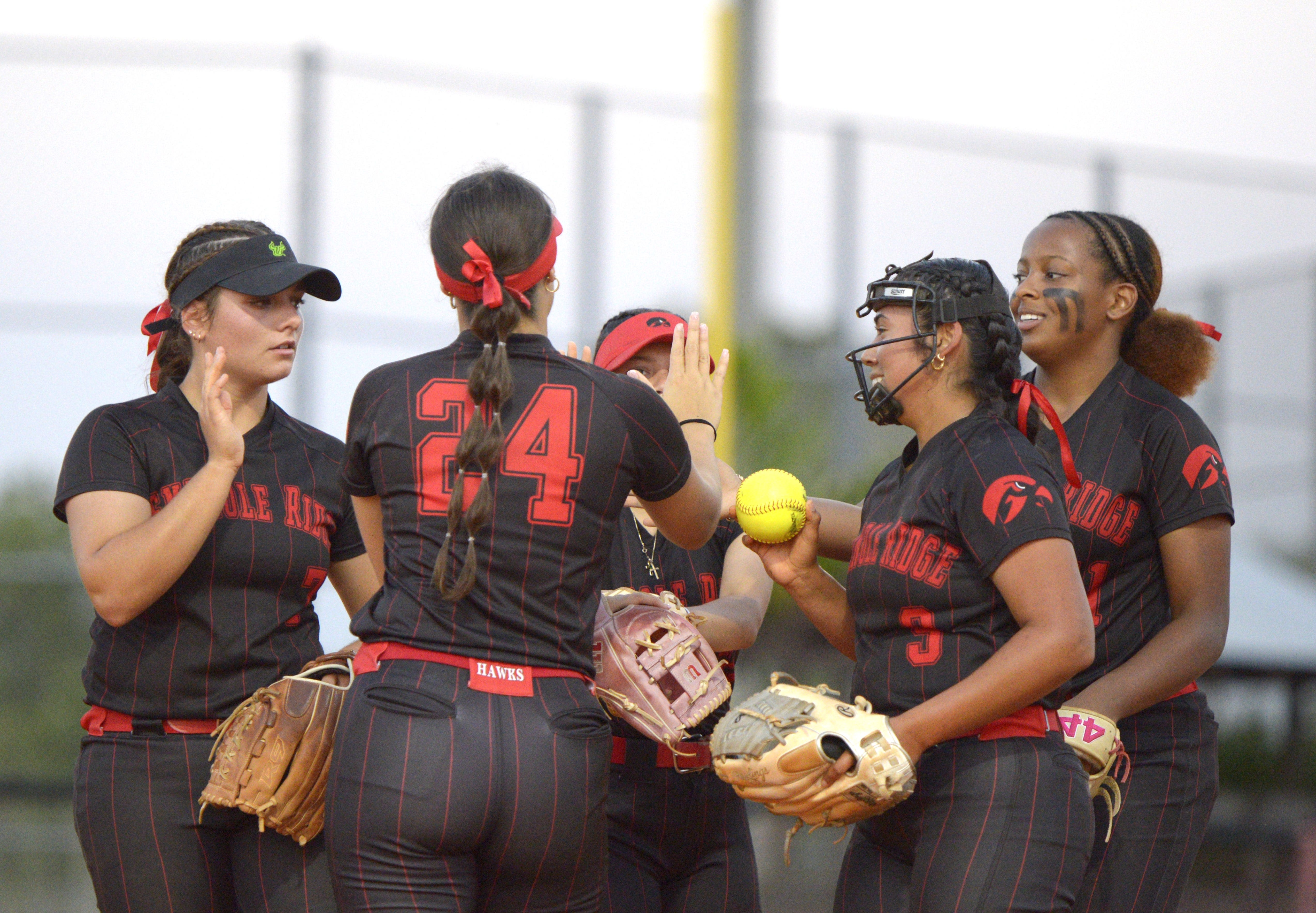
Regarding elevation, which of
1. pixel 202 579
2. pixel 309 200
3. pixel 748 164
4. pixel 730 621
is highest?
pixel 748 164

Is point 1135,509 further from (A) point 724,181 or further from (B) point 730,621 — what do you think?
(A) point 724,181

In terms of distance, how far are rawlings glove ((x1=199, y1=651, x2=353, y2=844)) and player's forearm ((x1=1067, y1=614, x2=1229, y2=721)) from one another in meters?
1.59

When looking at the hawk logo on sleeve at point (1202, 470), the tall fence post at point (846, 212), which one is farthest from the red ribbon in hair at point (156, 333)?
the tall fence post at point (846, 212)

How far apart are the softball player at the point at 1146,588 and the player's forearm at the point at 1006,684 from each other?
1.75ft

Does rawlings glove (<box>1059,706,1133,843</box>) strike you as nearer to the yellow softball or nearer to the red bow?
the yellow softball

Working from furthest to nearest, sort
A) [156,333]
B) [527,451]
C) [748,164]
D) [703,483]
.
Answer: [748,164] < [156,333] < [703,483] < [527,451]

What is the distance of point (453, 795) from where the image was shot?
2.23m

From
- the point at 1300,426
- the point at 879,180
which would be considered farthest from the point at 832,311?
the point at 1300,426

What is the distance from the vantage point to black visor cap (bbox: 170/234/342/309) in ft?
10.3

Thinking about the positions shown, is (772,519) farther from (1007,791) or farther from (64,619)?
(64,619)

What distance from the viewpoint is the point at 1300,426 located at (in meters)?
10.6

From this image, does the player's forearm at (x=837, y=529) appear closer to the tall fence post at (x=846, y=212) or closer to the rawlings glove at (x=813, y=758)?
the rawlings glove at (x=813, y=758)

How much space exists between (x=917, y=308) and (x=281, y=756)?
5.19 feet

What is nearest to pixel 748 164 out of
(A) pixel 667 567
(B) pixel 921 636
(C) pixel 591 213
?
(C) pixel 591 213
